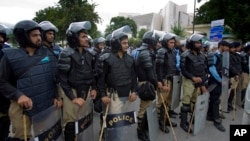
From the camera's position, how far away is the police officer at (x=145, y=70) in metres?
4.46

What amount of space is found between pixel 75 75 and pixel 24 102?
0.95 metres

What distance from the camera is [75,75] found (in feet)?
12.3

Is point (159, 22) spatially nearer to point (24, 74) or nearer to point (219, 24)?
point (219, 24)

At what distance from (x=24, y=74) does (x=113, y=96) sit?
143 cm

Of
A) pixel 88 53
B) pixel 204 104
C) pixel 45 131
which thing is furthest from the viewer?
pixel 204 104

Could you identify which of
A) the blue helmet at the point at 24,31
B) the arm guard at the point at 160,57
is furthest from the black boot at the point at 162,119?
the blue helmet at the point at 24,31

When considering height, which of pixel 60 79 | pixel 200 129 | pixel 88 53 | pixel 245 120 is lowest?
pixel 200 129

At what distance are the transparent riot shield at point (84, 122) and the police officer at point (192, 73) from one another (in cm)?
231

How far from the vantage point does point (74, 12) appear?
811 inches

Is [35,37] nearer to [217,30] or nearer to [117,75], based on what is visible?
[117,75]

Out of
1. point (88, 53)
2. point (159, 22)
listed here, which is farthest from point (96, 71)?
point (159, 22)

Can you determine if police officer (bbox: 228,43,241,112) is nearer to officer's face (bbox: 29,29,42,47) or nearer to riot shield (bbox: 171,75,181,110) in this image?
riot shield (bbox: 171,75,181,110)

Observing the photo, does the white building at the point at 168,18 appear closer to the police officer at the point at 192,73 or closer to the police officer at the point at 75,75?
the police officer at the point at 192,73

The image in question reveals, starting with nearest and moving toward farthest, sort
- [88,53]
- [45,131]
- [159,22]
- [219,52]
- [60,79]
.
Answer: [45,131] < [60,79] < [88,53] < [219,52] < [159,22]
